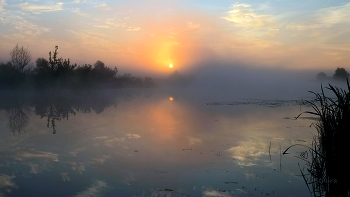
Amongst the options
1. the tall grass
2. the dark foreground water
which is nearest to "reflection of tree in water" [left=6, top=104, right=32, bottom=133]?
the dark foreground water

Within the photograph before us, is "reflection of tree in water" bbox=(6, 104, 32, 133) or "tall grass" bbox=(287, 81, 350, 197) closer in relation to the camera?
"tall grass" bbox=(287, 81, 350, 197)

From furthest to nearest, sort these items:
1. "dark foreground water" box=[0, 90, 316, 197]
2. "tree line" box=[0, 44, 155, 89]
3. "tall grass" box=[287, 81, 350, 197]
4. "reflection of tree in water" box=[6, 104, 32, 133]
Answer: "tree line" box=[0, 44, 155, 89]
"reflection of tree in water" box=[6, 104, 32, 133]
"dark foreground water" box=[0, 90, 316, 197]
"tall grass" box=[287, 81, 350, 197]

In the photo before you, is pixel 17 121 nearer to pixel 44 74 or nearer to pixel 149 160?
pixel 149 160

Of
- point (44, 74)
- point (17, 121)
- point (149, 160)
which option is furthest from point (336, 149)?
point (44, 74)

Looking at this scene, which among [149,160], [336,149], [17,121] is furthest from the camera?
[17,121]

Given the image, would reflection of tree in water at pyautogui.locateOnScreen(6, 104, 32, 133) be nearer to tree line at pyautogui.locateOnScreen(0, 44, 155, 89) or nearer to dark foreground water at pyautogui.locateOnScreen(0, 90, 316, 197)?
dark foreground water at pyautogui.locateOnScreen(0, 90, 316, 197)

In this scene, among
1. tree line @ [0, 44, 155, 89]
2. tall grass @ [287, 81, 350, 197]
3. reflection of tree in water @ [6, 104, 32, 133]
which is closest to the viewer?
tall grass @ [287, 81, 350, 197]

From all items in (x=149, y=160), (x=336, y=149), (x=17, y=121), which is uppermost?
(x=336, y=149)

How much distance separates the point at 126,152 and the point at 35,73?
4012 cm

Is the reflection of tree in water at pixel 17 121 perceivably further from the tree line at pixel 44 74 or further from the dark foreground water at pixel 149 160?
the tree line at pixel 44 74

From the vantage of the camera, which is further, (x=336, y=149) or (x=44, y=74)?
(x=44, y=74)

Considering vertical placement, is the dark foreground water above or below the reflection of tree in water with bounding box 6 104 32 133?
below

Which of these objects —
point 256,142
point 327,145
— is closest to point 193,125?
point 256,142

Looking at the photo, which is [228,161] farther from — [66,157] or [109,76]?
[109,76]
